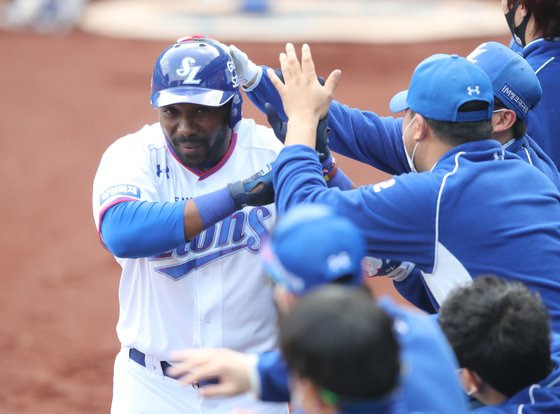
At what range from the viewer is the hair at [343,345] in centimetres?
199

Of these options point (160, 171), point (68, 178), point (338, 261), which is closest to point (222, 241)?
point (160, 171)

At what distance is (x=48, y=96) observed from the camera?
596 inches

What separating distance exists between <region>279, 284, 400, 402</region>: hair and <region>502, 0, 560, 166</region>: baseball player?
2580mm

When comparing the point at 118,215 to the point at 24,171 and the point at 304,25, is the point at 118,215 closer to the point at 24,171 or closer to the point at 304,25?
the point at 24,171

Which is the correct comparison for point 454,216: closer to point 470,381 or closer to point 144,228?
point 470,381

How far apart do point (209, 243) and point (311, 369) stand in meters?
1.85

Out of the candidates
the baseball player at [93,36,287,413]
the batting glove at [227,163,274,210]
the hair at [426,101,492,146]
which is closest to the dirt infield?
the baseball player at [93,36,287,413]

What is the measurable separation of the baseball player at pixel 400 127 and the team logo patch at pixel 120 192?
60 centimetres

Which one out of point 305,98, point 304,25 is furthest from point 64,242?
point 304,25

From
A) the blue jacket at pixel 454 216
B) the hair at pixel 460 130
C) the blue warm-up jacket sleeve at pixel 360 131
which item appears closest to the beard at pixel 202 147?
the blue warm-up jacket sleeve at pixel 360 131

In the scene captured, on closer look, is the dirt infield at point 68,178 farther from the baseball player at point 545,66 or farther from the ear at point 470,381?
the ear at point 470,381

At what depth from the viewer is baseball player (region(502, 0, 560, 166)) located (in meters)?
4.36

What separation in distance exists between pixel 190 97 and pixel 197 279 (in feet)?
2.39

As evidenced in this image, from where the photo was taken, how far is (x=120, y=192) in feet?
11.8
